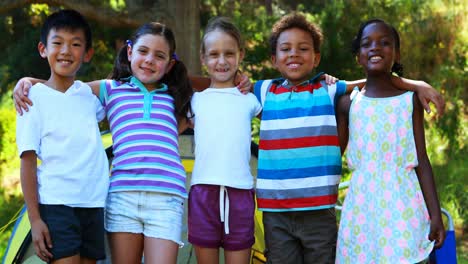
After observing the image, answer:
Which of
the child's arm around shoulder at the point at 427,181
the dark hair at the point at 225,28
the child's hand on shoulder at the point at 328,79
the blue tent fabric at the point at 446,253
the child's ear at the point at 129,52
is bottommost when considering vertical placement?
the blue tent fabric at the point at 446,253

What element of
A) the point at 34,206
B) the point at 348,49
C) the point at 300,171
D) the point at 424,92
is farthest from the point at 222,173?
the point at 348,49

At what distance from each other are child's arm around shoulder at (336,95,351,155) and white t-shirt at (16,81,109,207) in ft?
3.23

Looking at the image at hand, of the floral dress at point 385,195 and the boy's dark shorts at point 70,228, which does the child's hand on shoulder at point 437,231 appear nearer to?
the floral dress at point 385,195

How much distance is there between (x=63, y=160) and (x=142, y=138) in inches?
→ 12.8

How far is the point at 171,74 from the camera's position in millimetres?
3049

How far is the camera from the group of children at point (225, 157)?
266 cm

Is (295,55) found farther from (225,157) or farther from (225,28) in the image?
(225,157)

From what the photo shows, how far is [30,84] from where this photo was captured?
8.88 ft

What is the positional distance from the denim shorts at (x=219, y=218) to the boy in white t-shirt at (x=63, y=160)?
38cm

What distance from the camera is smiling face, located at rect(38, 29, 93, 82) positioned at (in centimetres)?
276

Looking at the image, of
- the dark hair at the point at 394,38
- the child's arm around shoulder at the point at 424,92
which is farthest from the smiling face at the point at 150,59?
the child's arm around shoulder at the point at 424,92

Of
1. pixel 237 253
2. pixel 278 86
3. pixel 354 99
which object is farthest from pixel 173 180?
pixel 354 99

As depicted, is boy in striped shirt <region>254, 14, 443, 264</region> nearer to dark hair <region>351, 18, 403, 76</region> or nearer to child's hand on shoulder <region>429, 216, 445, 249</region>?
dark hair <region>351, 18, 403, 76</region>

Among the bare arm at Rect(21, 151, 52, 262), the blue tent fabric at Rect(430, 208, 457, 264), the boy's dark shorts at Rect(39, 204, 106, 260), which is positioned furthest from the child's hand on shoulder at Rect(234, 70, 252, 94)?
the blue tent fabric at Rect(430, 208, 457, 264)
